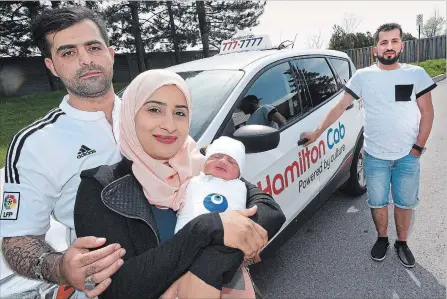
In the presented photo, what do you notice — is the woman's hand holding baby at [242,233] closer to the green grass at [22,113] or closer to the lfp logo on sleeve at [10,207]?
the lfp logo on sleeve at [10,207]

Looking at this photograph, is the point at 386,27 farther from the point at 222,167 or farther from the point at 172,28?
the point at 172,28

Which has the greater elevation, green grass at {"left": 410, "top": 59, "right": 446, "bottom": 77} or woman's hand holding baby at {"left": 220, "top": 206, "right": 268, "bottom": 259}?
woman's hand holding baby at {"left": 220, "top": 206, "right": 268, "bottom": 259}

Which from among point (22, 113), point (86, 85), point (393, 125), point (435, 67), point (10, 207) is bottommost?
point (435, 67)

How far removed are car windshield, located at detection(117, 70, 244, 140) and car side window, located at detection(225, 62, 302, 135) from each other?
0.43 ft

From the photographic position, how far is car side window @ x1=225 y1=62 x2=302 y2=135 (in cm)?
243

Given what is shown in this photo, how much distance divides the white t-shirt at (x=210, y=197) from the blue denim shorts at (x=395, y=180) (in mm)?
1772

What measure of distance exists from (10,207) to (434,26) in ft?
167

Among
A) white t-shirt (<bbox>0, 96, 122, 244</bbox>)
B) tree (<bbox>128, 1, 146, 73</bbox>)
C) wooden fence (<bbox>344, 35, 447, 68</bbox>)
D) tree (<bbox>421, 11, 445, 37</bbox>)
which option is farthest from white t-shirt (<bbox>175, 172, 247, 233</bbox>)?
tree (<bbox>421, 11, 445, 37</bbox>)

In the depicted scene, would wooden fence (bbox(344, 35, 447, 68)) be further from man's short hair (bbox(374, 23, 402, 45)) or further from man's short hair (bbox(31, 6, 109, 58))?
man's short hair (bbox(31, 6, 109, 58))

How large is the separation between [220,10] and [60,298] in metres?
20.1

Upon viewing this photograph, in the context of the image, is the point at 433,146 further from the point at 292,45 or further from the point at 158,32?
the point at 158,32

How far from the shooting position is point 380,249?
2957mm

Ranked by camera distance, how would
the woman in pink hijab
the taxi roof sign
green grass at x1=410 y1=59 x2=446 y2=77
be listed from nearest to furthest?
the woman in pink hijab → the taxi roof sign → green grass at x1=410 y1=59 x2=446 y2=77

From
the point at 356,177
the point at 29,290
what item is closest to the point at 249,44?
the point at 356,177
